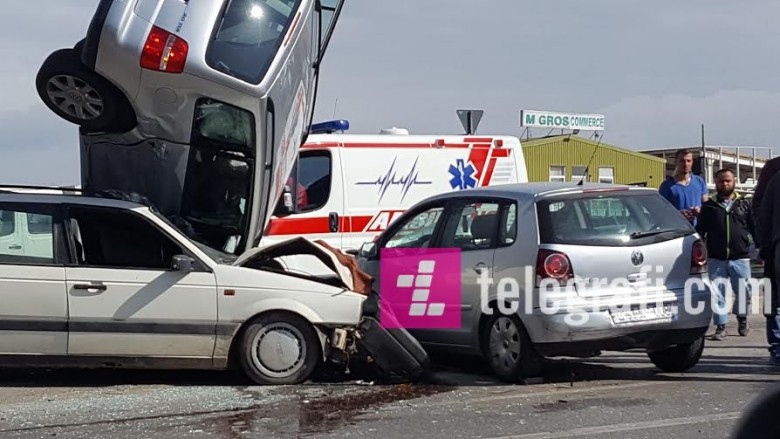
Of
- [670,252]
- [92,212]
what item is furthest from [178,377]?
[670,252]

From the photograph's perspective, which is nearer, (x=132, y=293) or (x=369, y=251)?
(x=132, y=293)

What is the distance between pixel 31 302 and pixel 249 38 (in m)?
2.60

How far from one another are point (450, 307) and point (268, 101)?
7.35 feet

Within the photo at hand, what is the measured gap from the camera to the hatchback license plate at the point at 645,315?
762 cm

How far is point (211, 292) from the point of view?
7875 millimetres

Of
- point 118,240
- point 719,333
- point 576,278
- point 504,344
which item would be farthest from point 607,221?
point 118,240

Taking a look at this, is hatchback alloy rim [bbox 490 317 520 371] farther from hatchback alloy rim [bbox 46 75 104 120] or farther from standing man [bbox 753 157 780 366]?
hatchback alloy rim [bbox 46 75 104 120]

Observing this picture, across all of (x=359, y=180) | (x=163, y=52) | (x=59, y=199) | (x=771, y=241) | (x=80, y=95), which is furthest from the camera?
(x=359, y=180)

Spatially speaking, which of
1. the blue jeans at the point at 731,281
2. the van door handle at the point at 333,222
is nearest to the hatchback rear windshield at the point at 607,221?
the blue jeans at the point at 731,281

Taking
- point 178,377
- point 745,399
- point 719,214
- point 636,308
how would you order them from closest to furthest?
point 745,399
point 636,308
point 178,377
point 719,214

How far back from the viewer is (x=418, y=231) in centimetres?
898

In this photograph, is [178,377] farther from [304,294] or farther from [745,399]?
[745,399]

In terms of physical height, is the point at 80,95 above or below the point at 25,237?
above

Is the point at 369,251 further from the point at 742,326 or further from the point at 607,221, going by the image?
the point at 742,326
